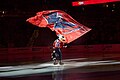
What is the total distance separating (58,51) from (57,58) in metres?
0.47

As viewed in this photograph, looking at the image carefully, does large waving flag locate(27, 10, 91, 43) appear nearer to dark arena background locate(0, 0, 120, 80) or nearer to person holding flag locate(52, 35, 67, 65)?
person holding flag locate(52, 35, 67, 65)

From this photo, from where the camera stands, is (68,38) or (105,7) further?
(105,7)

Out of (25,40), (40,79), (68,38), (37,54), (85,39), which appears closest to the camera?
(40,79)

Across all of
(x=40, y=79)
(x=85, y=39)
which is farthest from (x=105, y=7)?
(x=40, y=79)

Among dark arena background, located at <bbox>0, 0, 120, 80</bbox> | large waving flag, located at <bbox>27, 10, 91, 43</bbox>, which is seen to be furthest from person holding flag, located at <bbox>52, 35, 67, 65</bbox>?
dark arena background, located at <bbox>0, 0, 120, 80</bbox>

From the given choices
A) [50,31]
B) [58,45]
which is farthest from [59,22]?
[50,31]

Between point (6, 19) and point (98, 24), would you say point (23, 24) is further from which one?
point (98, 24)

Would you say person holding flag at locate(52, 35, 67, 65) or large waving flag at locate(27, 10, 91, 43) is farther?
person holding flag at locate(52, 35, 67, 65)

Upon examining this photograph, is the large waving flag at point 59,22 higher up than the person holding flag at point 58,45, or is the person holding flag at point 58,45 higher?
the large waving flag at point 59,22

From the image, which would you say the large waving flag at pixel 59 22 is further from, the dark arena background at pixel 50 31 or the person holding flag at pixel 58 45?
the dark arena background at pixel 50 31

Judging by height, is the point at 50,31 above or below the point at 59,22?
below

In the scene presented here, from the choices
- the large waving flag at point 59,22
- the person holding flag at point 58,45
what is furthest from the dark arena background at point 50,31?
the large waving flag at point 59,22

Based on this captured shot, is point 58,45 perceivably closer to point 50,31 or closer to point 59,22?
point 59,22

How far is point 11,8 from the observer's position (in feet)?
119
